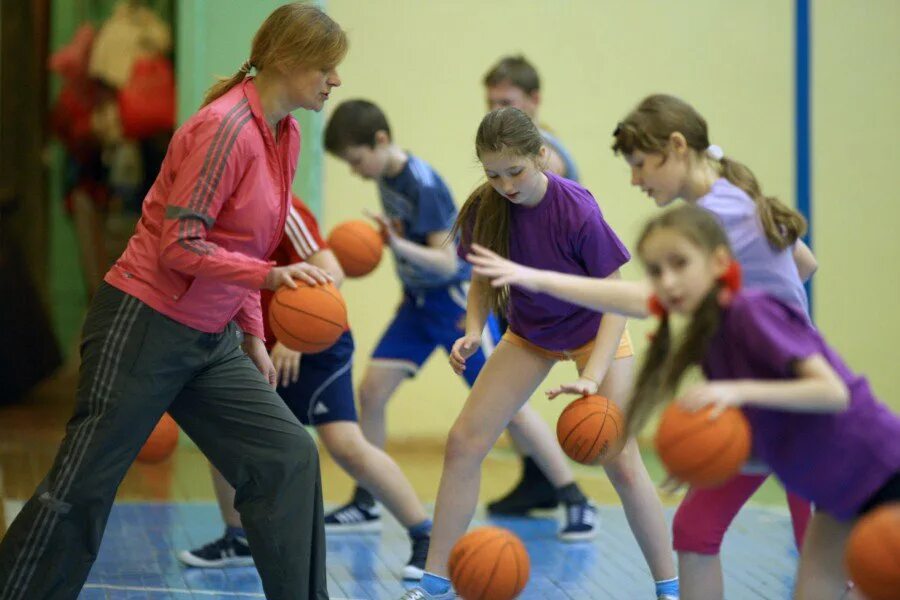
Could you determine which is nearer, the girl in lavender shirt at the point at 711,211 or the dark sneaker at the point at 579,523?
the girl in lavender shirt at the point at 711,211

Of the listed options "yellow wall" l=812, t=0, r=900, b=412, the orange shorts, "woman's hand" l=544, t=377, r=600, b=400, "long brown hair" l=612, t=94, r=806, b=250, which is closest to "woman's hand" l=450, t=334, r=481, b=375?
the orange shorts

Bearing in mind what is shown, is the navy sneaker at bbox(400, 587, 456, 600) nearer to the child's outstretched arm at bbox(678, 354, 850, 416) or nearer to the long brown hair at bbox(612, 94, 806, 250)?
the long brown hair at bbox(612, 94, 806, 250)

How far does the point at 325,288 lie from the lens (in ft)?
13.1

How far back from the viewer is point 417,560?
5.21 metres

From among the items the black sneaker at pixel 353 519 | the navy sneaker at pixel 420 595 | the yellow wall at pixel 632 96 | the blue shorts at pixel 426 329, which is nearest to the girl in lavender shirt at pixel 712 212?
the navy sneaker at pixel 420 595

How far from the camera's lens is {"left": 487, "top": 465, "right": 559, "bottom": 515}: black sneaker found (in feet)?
21.0

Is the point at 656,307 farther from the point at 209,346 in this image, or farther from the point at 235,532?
the point at 235,532

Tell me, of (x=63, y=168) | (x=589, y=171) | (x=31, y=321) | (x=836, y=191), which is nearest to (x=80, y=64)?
(x=63, y=168)

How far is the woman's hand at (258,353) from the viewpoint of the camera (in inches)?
168

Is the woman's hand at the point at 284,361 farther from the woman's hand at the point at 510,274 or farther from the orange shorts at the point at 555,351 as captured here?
the woman's hand at the point at 510,274

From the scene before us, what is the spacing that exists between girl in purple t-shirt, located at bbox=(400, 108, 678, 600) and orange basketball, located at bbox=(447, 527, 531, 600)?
1.30 feet

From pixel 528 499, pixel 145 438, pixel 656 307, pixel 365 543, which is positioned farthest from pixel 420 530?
pixel 656 307

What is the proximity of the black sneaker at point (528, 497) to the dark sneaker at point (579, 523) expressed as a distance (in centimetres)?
39

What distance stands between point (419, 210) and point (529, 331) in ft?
5.57
